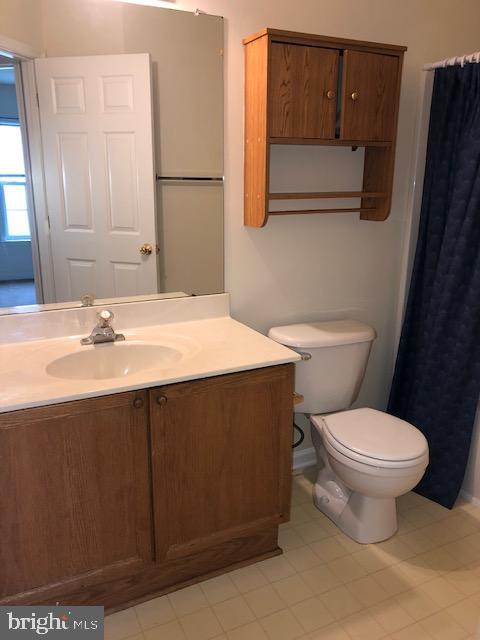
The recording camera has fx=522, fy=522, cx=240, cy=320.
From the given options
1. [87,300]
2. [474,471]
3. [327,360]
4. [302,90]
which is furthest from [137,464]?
[474,471]

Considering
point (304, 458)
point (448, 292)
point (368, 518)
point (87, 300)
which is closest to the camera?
point (87, 300)

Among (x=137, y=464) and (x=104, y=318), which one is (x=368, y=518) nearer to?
(x=137, y=464)

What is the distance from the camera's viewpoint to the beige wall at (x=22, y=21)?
65.1 inches

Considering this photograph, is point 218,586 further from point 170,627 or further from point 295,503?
point 295,503

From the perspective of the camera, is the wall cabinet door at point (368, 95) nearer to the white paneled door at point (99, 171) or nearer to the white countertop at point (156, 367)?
the white paneled door at point (99, 171)

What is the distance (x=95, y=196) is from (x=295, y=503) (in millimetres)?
1541

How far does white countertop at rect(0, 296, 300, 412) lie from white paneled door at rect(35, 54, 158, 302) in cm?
15

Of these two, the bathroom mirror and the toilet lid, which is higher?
the bathroom mirror

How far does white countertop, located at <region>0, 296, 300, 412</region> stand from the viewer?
1433mm

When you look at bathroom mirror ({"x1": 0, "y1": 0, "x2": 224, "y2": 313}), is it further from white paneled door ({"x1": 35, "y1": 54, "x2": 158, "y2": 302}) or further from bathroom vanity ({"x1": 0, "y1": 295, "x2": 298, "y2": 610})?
bathroom vanity ({"x1": 0, "y1": 295, "x2": 298, "y2": 610})

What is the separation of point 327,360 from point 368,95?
105 cm

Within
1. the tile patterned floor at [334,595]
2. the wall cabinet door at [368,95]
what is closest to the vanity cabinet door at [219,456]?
the tile patterned floor at [334,595]

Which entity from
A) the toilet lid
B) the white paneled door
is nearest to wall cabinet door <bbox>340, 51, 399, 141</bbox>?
the white paneled door

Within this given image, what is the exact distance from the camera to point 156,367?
72.7 inches
